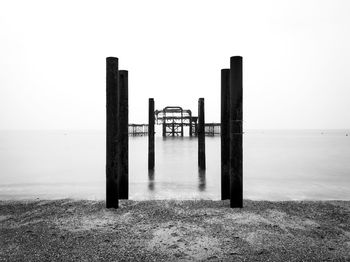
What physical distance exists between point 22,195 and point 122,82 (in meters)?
5.46

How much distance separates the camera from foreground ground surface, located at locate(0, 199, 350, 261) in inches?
137

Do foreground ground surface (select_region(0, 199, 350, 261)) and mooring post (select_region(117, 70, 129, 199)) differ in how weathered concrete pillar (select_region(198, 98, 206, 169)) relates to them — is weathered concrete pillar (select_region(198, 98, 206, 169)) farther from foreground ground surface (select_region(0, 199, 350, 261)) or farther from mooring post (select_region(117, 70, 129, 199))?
foreground ground surface (select_region(0, 199, 350, 261))

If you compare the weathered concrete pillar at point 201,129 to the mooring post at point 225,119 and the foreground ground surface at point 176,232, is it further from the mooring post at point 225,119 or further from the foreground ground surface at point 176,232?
the foreground ground surface at point 176,232

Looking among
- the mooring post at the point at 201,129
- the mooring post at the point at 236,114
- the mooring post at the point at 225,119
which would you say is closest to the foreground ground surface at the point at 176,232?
the mooring post at the point at 225,119

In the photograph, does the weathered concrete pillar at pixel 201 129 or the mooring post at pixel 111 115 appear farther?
the weathered concrete pillar at pixel 201 129

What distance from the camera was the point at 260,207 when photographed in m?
5.66

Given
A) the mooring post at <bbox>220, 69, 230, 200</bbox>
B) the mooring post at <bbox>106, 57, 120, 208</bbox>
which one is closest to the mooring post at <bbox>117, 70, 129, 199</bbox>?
the mooring post at <bbox>106, 57, 120, 208</bbox>

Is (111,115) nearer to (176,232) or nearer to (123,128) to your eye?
(123,128)

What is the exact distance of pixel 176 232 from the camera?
4266 mm

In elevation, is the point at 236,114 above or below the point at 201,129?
above

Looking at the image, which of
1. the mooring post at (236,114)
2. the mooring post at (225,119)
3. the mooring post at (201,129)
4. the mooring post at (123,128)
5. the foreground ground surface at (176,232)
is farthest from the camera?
the mooring post at (201,129)

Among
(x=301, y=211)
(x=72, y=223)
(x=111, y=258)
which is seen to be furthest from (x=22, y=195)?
(x=301, y=211)

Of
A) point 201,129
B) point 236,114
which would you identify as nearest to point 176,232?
point 236,114

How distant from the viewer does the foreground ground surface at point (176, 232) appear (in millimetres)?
3484
